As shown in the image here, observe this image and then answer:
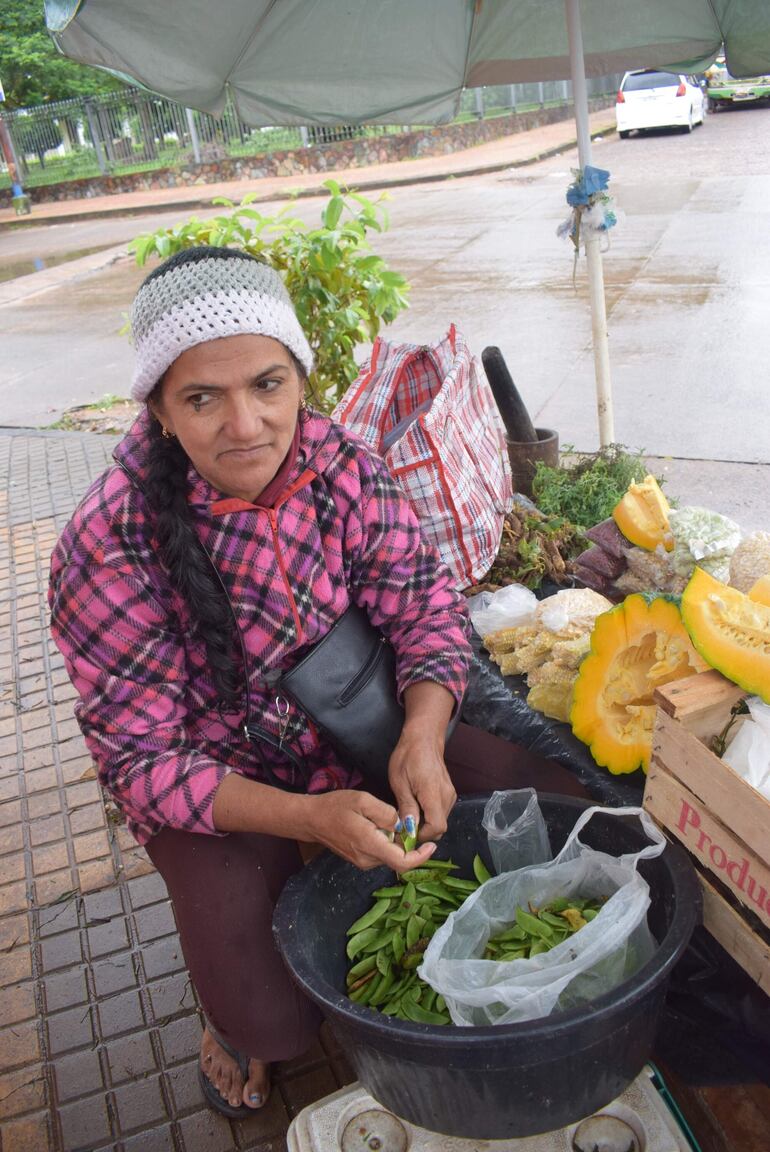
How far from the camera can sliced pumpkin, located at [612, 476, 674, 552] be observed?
247cm

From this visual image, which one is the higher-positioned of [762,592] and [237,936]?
[762,592]

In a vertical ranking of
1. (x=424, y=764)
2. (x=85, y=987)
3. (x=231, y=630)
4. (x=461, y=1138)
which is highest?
(x=231, y=630)

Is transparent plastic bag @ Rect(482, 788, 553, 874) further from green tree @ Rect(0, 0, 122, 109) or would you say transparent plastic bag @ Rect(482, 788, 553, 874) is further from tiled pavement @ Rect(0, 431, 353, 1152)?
green tree @ Rect(0, 0, 122, 109)

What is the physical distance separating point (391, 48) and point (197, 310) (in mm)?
2267

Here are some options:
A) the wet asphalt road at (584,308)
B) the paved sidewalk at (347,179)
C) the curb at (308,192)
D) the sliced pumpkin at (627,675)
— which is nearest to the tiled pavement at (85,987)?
the sliced pumpkin at (627,675)

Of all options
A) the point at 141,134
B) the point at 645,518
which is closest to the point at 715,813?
the point at 645,518

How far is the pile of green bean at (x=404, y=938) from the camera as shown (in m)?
1.59

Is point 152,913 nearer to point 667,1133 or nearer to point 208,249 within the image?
point 667,1133

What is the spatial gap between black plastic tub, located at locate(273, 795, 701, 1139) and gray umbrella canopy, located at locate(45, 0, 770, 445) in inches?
94.2

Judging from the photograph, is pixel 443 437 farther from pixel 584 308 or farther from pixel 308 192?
pixel 308 192

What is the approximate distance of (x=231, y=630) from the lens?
5.91ft

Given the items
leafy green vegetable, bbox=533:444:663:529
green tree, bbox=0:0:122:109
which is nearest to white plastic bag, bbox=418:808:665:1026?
leafy green vegetable, bbox=533:444:663:529

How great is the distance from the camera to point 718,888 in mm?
1578

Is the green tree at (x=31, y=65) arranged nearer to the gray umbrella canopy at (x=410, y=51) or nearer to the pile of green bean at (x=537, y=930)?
the gray umbrella canopy at (x=410, y=51)
